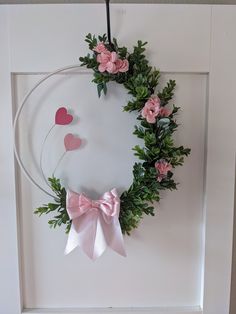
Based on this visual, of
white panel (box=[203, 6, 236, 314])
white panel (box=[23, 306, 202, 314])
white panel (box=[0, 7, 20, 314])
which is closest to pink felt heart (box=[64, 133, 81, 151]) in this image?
white panel (box=[0, 7, 20, 314])

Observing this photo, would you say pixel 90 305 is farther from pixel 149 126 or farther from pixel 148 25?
pixel 148 25

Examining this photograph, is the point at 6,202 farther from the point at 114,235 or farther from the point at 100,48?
the point at 100,48

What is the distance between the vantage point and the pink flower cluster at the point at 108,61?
2.27 feet

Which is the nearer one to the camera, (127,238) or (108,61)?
(108,61)

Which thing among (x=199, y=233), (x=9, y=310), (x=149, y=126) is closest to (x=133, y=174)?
(x=149, y=126)

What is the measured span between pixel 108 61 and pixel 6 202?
1.44 ft

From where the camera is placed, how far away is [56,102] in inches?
30.5

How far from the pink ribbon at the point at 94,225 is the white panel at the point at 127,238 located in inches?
2.7

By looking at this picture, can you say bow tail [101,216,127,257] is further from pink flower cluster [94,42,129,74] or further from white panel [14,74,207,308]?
pink flower cluster [94,42,129,74]

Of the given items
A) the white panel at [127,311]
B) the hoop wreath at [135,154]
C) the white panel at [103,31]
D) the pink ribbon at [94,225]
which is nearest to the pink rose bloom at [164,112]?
the hoop wreath at [135,154]

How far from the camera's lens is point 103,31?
0.74 m

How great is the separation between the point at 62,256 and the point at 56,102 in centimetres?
41

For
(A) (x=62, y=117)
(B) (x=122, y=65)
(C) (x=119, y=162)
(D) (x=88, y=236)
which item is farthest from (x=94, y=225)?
(B) (x=122, y=65)

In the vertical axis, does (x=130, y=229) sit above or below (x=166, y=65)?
below
